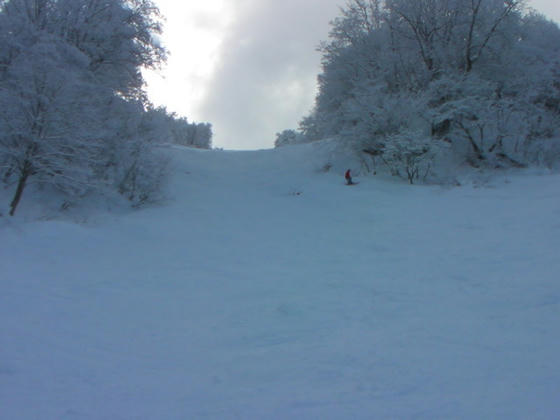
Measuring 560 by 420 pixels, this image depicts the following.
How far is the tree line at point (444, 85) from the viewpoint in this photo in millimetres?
17344

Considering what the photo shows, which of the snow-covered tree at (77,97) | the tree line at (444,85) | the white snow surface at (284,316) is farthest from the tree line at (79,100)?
the tree line at (444,85)

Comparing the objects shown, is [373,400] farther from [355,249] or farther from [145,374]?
[355,249]

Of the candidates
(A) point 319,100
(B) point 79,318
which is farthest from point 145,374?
(A) point 319,100

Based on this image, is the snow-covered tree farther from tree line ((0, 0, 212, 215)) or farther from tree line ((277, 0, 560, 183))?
tree line ((277, 0, 560, 183))

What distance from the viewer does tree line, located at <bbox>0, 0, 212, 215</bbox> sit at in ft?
30.6

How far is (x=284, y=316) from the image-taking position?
536 centimetres

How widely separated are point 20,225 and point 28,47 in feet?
19.4

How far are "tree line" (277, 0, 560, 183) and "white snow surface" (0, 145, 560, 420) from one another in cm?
707

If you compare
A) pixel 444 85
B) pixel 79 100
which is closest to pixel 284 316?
pixel 79 100

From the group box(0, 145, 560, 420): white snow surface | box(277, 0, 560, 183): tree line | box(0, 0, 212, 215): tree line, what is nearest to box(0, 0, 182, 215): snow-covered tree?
box(0, 0, 212, 215): tree line

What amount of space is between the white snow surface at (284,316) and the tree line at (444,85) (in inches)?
278

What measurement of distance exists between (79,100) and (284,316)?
29.2ft

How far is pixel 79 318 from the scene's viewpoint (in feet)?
16.6

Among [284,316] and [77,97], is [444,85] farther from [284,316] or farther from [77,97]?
[284,316]
